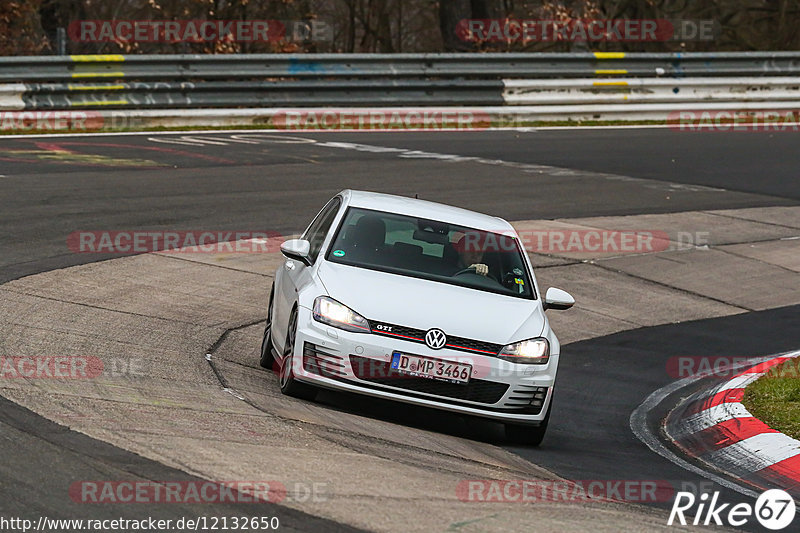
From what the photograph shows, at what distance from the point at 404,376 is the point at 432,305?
56 centimetres

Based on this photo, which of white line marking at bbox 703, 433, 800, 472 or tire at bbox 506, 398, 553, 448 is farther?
tire at bbox 506, 398, 553, 448

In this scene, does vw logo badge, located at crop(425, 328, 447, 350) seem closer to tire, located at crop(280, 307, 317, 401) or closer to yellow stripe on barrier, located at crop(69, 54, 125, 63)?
tire, located at crop(280, 307, 317, 401)

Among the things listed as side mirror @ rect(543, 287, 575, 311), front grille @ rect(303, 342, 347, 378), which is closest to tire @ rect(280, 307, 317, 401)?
front grille @ rect(303, 342, 347, 378)

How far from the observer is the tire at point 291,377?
8.31m

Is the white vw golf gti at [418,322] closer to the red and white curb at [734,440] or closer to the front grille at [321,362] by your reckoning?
the front grille at [321,362]

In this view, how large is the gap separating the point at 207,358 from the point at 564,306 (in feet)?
8.86

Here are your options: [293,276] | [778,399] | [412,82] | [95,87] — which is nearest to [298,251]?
[293,276]

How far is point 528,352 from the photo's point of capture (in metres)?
8.30

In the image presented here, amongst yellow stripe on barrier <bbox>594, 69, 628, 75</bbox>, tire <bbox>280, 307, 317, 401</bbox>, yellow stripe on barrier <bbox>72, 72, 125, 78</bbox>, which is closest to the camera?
tire <bbox>280, 307, 317, 401</bbox>

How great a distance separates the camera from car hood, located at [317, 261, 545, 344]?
8141mm

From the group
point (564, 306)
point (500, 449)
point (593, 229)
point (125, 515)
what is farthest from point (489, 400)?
point (593, 229)

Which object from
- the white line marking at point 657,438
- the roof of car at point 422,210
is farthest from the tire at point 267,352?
the white line marking at point 657,438

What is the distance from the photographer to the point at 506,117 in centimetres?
2562

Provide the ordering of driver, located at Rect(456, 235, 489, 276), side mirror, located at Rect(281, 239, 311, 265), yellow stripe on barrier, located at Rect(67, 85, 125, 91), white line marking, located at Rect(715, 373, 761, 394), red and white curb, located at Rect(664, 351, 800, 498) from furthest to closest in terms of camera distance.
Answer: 1. yellow stripe on barrier, located at Rect(67, 85, 125, 91)
2. white line marking, located at Rect(715, 373, 761, 394)
3. driver, located at Rect(456, 235, 489, 276)
4. side mirror, located at Rect(281, 239, 311, 265)
5. red and white curb, located at Rect(664, 351, 800, 498)
